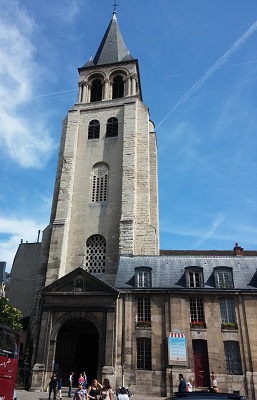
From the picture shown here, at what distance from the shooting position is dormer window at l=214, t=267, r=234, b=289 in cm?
1953

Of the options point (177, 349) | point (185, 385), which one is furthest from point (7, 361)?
point (177, 349)

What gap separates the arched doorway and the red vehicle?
332 inches

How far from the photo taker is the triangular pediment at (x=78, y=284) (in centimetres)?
1997

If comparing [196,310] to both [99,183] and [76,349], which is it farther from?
[99,183]

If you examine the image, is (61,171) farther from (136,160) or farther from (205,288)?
(205,288)

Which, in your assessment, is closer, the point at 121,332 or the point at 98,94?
the point at 121,332

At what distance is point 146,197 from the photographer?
1118 inches

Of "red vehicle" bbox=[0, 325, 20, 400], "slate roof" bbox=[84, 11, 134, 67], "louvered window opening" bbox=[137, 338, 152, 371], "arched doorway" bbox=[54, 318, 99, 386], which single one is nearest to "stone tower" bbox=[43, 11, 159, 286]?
"slate roof" bbox=[84, 11, 134, 67]

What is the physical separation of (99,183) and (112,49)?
61.4 ft

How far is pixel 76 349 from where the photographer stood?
72.5 ft

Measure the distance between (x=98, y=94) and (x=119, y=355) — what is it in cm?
2692

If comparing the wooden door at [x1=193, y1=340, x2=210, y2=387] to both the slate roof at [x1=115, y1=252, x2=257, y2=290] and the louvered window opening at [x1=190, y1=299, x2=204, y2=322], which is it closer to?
the louvered window opening at [x1=190, y1=299, x2=204, y2=322]

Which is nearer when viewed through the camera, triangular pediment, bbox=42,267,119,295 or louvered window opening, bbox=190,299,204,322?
louvered window opening, bbox=190,299,204,322

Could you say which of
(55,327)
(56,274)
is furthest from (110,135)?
(55,327)
